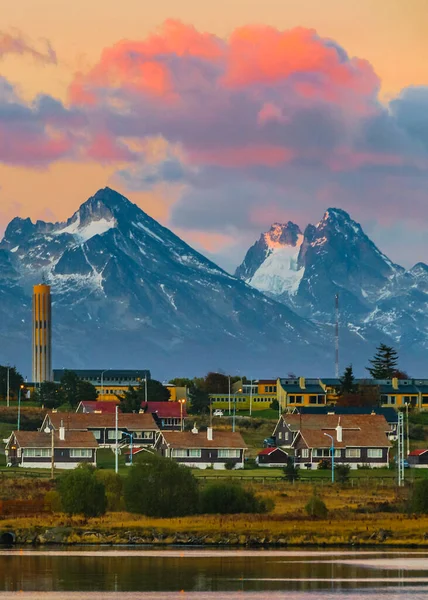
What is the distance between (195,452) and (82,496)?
51.3 metres

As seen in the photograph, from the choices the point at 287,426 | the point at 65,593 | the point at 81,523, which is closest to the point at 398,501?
the point at 81,523

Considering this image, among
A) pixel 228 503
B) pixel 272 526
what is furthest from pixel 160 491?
pixel 272 526

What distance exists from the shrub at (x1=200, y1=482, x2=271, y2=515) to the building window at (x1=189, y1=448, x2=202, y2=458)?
48.0 metres

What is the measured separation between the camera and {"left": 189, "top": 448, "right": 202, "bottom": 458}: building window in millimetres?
162625

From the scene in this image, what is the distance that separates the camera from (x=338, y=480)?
142625 millimetres

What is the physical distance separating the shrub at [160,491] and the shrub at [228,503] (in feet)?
2.76

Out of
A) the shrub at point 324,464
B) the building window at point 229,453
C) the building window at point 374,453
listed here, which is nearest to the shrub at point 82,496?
the building window at point 229,453

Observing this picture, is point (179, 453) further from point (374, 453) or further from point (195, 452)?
point (374, 453)

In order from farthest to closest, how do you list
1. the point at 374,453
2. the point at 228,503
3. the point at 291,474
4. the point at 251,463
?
the point at 251,463, the point at 374,453, the point at 291,474, the point at 228,503

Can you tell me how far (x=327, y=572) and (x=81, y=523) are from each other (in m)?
24.1

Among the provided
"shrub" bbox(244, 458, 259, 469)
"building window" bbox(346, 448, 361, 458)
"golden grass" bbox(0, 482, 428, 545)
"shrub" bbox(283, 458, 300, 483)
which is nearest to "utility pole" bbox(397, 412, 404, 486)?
"shrub" bbox(283, 458, 300, 483)

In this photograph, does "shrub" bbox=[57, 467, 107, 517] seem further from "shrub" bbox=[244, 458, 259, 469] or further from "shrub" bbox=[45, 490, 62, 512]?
"shrub" bbox=[244, 458, 259, 469]

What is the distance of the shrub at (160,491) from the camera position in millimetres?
112125

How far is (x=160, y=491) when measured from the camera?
11212 centimetres
